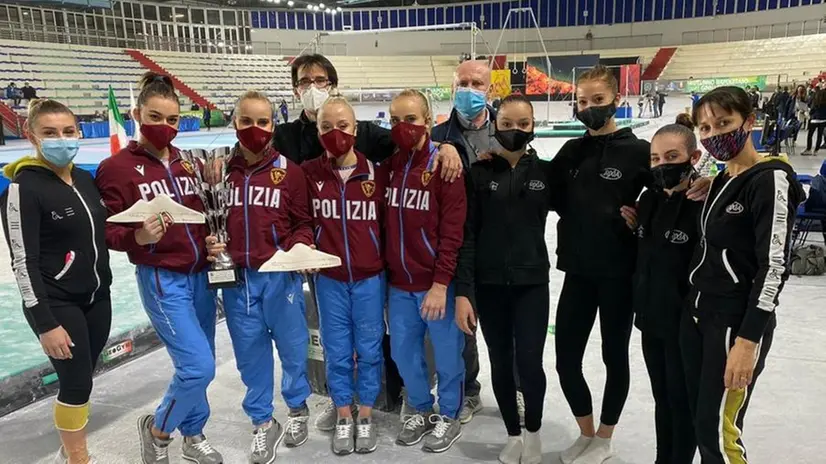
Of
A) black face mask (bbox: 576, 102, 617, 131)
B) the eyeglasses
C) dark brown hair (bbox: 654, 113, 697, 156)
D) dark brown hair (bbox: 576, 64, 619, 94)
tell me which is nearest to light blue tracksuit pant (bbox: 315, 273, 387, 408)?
the eyeglasses

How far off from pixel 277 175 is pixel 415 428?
138cm

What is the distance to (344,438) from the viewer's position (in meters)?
2.73

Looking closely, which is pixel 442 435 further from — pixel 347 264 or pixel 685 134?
pixel 685 134

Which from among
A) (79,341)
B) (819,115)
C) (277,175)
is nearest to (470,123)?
(277,175)

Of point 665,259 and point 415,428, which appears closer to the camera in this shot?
point 665,259

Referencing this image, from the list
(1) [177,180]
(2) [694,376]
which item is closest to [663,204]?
(2) [694,376]

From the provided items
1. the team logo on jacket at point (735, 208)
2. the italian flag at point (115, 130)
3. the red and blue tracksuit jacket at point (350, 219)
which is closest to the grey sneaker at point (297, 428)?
the red and blue tracksuit jacket at point (350, 219)

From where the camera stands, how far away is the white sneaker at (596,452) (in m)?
2.54

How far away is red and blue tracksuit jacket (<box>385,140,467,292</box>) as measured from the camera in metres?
2.50

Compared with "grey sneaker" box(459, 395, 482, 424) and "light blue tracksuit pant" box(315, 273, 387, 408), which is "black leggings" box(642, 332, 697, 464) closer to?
"grey sneaker" box(459, 395, 482, 424)

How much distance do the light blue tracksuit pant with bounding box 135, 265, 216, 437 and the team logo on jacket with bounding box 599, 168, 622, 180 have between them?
1750 mm

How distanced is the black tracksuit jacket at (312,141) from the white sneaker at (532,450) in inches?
58.1

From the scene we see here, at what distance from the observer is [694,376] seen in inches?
77.7

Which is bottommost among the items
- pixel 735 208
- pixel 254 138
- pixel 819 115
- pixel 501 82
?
pixel 735 208
